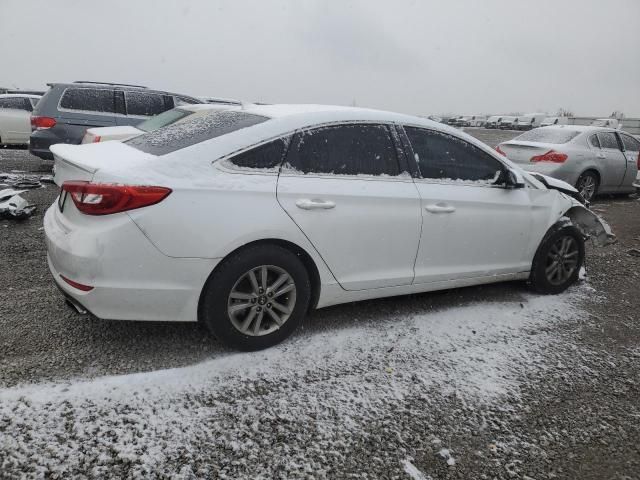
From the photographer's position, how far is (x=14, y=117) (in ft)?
44.4

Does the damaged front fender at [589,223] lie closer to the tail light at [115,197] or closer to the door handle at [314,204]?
the door handle at [314,204]

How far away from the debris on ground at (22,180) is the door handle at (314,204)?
651 cm

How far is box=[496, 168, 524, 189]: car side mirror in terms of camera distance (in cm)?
394

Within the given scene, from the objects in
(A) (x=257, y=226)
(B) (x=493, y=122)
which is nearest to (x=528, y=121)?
(B) (x=493, y=122)

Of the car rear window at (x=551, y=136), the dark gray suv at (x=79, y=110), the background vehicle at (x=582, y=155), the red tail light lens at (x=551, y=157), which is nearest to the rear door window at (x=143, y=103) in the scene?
the dark gray suv at (x=79, y=110)

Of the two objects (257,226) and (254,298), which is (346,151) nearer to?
(257,226)

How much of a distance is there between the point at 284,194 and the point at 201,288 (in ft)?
2.39

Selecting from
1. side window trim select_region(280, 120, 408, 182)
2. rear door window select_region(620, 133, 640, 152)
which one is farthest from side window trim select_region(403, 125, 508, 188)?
rear door window select_region(620, 133, 640, 152)

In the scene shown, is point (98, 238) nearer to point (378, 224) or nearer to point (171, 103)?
point (378, 224)

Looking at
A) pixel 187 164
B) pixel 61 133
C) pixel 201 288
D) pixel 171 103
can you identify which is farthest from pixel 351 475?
pixel 171 103

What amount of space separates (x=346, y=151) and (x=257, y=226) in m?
0.86

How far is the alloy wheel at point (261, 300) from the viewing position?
287cm

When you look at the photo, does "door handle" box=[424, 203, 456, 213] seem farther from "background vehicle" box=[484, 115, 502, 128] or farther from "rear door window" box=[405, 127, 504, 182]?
"background vehicle" box=[484, 115, 502, 128]

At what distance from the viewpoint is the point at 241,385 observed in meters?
2.67
